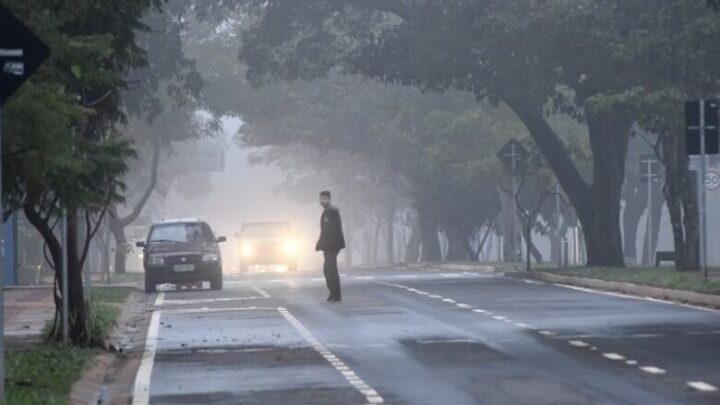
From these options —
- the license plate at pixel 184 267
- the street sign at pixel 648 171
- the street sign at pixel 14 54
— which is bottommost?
the license plate at pixel 184 267

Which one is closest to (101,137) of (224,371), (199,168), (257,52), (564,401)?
(224,371)

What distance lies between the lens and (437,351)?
20.0 meters

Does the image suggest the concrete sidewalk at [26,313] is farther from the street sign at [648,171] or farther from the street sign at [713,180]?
the street sign at [713,180]

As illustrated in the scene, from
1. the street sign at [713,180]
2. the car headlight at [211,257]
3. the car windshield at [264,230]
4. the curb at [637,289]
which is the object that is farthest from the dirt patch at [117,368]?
the car windshield at [264,230]

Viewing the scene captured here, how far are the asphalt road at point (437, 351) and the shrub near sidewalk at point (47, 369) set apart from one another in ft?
2.22

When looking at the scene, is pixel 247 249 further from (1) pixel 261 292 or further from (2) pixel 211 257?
(1) pixel 261 292

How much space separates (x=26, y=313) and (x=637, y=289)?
1032 cm

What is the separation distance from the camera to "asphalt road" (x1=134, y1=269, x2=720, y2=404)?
1583 centimetres

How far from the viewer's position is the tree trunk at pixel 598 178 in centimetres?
4203

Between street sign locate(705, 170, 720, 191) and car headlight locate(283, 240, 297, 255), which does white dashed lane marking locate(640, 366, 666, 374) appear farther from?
car headlight locate(283, 240, 297, 255)

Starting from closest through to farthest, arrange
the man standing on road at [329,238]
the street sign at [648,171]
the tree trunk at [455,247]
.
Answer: the man standing on road at [329,238]
the street sign at [648,171]
the tree trunk at [455,247]

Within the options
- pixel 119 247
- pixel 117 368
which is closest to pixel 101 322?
pixel 117 368

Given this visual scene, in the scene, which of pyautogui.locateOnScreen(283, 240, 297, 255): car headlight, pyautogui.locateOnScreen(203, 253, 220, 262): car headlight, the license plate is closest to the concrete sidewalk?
the license plate

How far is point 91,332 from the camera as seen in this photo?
2202 centimetres
